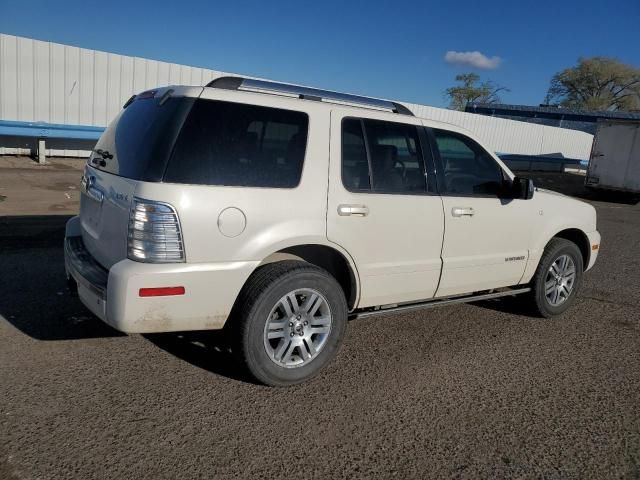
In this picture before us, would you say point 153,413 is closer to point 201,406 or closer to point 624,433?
point 201,406

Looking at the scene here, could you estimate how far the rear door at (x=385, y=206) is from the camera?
3629 mm

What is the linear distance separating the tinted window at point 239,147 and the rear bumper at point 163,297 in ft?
1.69

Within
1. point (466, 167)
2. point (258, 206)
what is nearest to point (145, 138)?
point (258, 206)

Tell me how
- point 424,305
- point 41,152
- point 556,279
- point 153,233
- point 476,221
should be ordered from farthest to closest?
point 41,152 → point 556,279 → point 476,221 → point 424,305 → point 153,233

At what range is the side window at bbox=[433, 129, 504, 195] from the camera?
4316 mm

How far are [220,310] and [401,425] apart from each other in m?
1.27

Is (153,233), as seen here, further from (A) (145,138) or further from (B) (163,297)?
(A) (145,138)

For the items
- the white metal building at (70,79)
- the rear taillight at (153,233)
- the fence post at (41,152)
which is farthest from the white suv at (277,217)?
the fence post at (41,152)

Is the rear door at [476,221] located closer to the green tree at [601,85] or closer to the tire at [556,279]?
the tire at [556,279]

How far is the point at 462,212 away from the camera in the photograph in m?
4.26

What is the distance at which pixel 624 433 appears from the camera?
3.18 m

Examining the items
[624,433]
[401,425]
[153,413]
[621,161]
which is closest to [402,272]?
[401,425]

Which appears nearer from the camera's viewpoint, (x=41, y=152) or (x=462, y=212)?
(x=462, y=212)

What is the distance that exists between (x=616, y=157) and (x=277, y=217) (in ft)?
59.3
